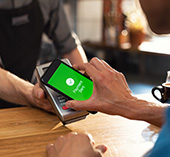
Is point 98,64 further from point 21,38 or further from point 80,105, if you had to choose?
point 21,38

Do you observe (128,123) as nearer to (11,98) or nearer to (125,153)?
(125,153)

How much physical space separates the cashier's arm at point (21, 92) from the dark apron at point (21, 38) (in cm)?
31

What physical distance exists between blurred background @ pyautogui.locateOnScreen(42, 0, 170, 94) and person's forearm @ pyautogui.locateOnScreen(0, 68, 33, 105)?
6.60 feet

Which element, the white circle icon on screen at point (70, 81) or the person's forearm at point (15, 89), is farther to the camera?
the person's forearm at point (15, 89)

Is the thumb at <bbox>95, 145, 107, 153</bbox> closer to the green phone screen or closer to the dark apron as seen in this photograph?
the green phone screen

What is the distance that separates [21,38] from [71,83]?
2.39 ft

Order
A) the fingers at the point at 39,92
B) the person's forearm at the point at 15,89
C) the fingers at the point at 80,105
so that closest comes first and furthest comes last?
the fingers at the point at 80,105
the fingers at the point at 39,92
the person's forearm at the point at 15,89

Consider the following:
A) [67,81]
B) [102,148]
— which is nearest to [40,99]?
[67,81]

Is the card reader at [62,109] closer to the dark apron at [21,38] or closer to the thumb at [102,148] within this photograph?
the thumb at [102,148]

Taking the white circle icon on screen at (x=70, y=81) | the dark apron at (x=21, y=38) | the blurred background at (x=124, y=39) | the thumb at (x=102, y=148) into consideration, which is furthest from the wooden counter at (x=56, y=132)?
the blurred background at (x=124, y=39)

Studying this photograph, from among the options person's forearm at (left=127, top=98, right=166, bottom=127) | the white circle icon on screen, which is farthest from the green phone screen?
person's forearm at (left=127, top=98, right=166, bottom=127)

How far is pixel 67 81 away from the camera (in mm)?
814

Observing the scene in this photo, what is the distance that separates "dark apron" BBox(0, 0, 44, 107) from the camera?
1391 mm

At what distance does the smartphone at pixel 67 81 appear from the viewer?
794 millimetres
